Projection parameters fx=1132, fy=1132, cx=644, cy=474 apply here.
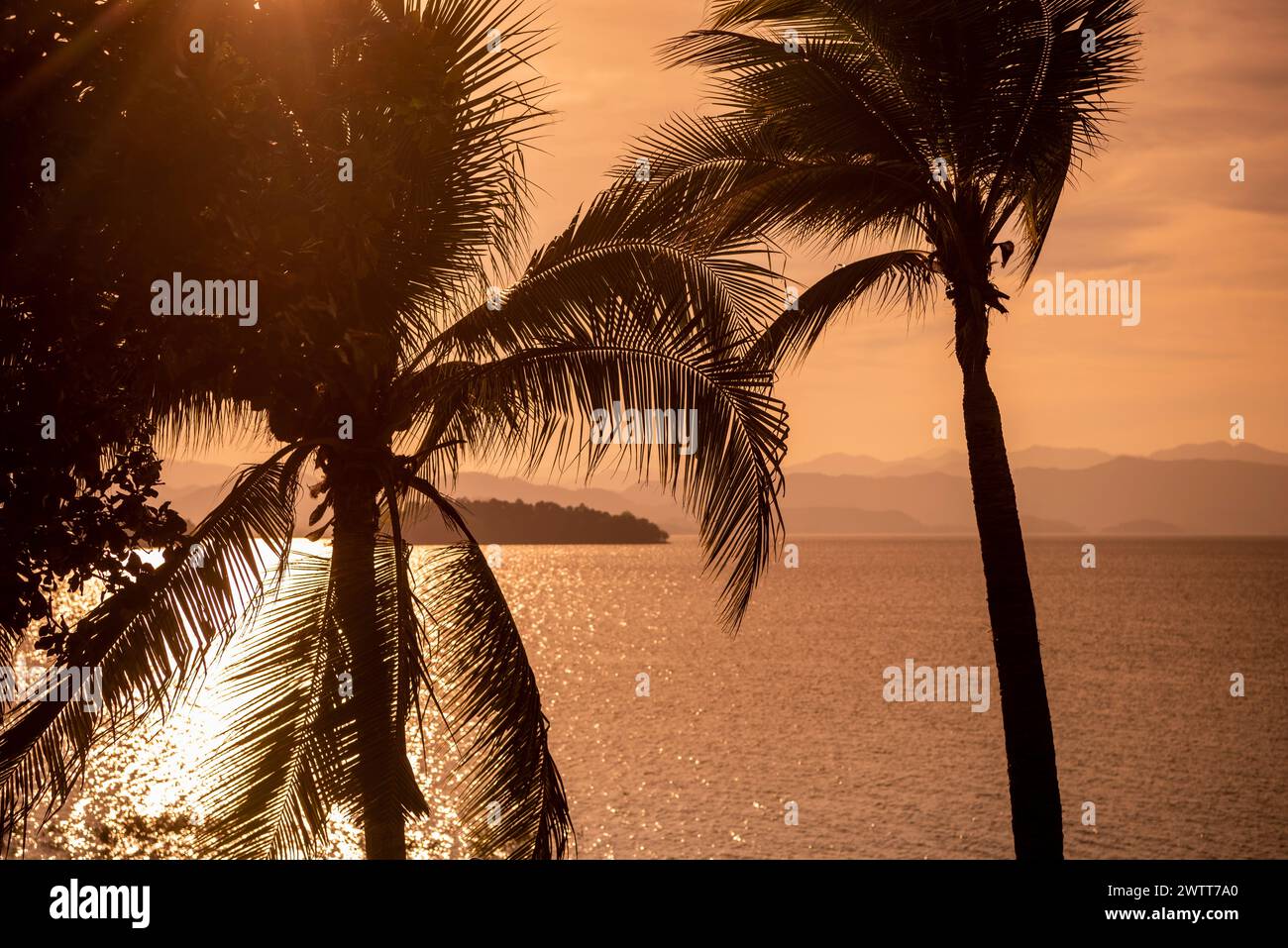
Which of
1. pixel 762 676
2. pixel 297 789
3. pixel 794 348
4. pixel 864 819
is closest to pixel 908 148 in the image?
pixel 794 348

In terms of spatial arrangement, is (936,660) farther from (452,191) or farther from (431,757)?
(452,191)

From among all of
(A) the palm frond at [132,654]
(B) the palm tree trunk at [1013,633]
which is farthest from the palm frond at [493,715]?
(B) the palm tree trunk at [1013,633]

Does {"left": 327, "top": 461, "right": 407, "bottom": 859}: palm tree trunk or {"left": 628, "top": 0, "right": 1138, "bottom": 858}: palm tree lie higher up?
{"left": 628, "top": 0, "right": 1138, "bottom": 858}: palm tree

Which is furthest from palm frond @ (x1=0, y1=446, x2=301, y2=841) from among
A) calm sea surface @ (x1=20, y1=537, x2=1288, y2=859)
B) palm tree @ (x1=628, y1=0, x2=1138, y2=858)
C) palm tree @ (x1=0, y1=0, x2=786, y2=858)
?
palm tree @ (x1=628, y1=0, x2=1138, y2=858)

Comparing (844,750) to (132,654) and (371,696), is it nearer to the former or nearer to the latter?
(371,696)

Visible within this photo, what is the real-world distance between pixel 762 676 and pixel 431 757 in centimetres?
3399

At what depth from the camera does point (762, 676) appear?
8881 centimetres

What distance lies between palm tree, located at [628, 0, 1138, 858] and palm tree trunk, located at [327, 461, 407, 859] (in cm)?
493

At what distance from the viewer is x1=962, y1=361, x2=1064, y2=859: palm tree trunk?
11711 mm

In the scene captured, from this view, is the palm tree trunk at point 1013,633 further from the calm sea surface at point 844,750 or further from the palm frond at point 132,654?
the palm frond at point 132,654

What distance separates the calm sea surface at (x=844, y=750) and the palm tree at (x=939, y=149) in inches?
268

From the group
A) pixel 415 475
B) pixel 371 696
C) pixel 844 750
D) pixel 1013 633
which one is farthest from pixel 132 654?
pixel 844 750

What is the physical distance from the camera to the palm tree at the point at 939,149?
11.4 meters

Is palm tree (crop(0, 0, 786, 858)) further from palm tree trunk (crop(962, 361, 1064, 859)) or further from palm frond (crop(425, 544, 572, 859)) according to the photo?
palm tree trunk (crop(962, 361, 1064, 859))
